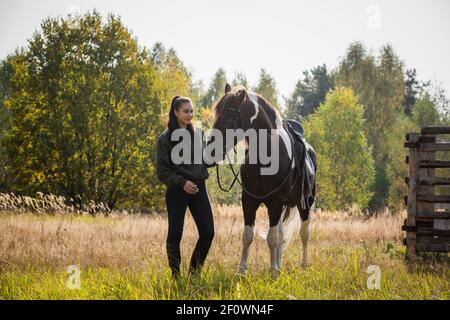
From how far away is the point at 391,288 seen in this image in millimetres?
4691

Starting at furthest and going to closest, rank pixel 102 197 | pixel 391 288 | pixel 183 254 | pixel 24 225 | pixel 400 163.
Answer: pixel 400 163 → pixel 102 197 → pixel 24 225 → pixel 183 254 → pixel 391 288

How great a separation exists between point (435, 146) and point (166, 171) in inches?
196

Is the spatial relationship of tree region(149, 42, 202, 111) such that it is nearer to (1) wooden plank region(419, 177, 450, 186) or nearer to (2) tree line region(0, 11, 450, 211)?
(2) tree line region(0, 11, 450, 211)

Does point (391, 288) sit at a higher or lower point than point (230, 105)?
lower

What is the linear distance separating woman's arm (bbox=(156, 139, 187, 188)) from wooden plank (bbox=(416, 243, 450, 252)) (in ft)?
15.2

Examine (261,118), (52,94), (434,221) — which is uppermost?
(52,94)

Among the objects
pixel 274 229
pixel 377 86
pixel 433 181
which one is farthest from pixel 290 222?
pixel 377 86

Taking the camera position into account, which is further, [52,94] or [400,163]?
[400,163]

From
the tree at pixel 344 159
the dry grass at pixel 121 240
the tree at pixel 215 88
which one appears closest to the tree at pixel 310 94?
the tree at pixel 215 88

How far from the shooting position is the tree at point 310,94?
4666 cm
